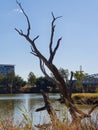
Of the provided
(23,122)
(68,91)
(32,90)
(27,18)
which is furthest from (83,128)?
(32,90)

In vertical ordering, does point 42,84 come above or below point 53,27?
above

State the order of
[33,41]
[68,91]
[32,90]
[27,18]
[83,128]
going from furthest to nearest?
1. [32,90]
2. [27,18]
3. [33,41]
4. [68,91]
5. [83,128]

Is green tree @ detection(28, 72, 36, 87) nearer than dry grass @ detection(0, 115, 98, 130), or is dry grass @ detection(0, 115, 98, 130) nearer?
dry grass @ detection(0, 115, 98, 130)

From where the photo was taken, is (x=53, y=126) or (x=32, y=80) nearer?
(x=53, y=126)

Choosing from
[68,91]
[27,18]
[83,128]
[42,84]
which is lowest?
[83,128]

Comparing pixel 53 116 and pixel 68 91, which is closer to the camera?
pixel 53 116

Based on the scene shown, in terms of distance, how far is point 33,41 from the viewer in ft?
18.5

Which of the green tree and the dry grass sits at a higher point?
the green tree

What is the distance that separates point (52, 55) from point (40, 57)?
0.53 feet

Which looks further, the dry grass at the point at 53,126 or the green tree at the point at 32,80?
the green tree at the point at 32,80

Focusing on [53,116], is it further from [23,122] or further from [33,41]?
[33,41]

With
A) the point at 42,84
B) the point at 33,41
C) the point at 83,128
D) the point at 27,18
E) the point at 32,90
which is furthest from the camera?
the point at 32,90

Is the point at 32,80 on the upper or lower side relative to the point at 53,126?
upper

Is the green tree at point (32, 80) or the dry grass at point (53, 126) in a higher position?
the green tree at point (32, 80)
